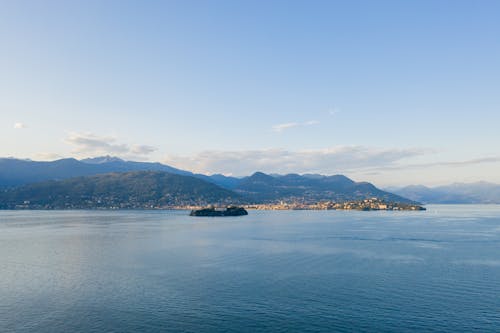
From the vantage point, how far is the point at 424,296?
66250 mm

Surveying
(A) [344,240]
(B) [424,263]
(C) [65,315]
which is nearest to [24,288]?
(C) [65,315]

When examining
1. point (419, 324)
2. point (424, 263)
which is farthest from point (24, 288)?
point (424, 263)

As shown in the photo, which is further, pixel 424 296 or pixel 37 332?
pixel 424 296

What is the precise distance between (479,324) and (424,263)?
160 ft

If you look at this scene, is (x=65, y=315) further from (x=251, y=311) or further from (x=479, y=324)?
(x=479, y=324)

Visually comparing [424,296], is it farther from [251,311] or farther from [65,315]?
[65,315]

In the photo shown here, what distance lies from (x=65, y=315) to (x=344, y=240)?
122 m

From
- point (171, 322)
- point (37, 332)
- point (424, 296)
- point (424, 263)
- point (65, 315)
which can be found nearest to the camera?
point (37, 332)

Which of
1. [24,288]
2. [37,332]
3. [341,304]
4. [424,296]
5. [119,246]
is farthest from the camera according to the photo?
[119,246]

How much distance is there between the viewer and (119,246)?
140 metres

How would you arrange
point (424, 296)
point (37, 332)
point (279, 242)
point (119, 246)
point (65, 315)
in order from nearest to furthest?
point (37, 332) → point (65, 315) → point (424, 296) → point (119, 246) → point (279, 242)

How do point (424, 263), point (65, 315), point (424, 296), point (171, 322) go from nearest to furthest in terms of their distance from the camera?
1. point (171, 322)
2. point (65, 315)
3. point (424, 296)
4. point (424, 263)

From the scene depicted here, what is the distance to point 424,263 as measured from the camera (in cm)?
9894

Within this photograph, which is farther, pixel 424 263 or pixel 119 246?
pixel 119 246
